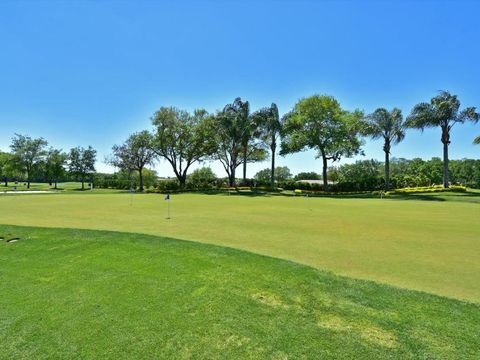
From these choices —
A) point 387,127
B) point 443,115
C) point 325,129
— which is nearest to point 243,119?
point 325,129

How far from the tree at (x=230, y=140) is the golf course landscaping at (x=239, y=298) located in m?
35.1

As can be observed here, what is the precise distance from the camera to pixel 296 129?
42.0 meters

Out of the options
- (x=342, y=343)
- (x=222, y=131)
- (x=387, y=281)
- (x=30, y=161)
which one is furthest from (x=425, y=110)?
(x=30, y=161)

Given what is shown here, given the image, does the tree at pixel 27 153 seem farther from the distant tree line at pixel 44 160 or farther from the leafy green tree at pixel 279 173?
the leafy green tree at pixel 279 173

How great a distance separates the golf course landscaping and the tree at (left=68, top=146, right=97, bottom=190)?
59.8 meters

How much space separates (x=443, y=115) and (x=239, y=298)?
37188mm

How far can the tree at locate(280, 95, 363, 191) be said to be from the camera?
39625 millimetres

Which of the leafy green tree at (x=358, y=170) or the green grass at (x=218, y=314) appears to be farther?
the leafy green tree at (x=358, y=170)

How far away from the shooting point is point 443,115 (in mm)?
32781

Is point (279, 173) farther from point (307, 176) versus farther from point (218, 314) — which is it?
point (218, 314)

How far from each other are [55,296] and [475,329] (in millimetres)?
5960

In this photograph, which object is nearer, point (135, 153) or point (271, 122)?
point (271, 122)

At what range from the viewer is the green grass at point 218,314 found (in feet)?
10.9

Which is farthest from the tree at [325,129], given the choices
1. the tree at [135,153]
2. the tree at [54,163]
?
the tree at [54,163]
